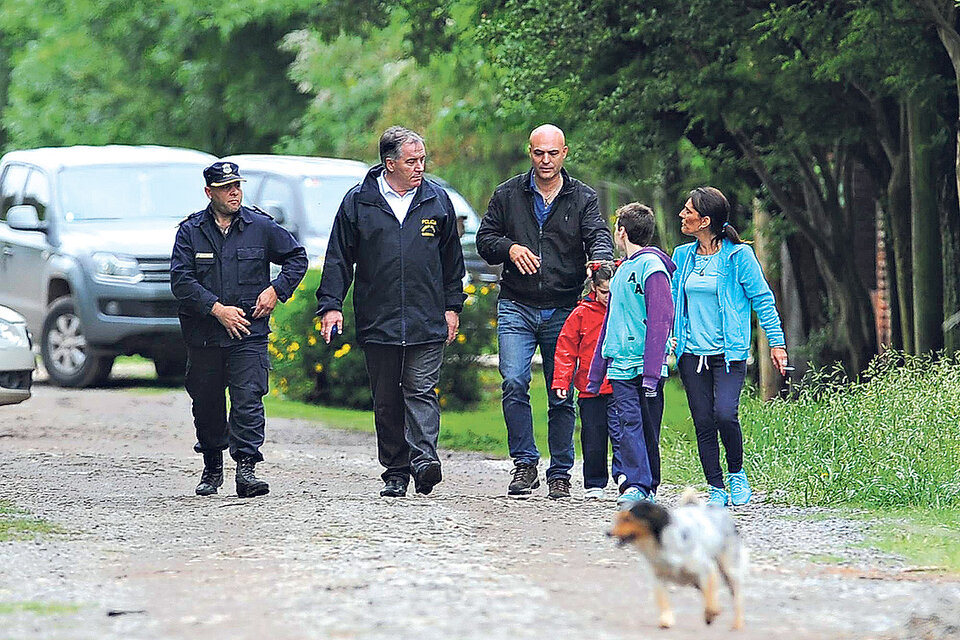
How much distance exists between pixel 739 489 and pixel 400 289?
2.06m

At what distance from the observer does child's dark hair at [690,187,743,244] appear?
9.41m

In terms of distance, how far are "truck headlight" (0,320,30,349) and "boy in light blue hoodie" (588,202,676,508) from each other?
4.91m

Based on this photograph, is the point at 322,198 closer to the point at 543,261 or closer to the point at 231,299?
the point at 231,299

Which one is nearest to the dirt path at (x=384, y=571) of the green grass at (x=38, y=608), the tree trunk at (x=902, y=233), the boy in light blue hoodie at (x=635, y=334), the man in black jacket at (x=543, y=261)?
the green grass at (x=38, y=608)

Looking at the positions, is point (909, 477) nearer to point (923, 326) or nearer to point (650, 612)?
point (650, 612)

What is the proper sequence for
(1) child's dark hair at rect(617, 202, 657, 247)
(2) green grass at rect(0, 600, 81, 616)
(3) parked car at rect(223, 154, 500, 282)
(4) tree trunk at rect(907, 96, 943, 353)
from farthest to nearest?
(3) parked car at rect(223, 154, 500, 282) < (4) tree trunk at rect(907, 96, 943, 353) < (1) child's dark hair at rect(617, 202, 657, 247) < (2) green grass at rect(0, 600, 81, 616)

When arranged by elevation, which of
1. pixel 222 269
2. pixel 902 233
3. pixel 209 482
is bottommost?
pixel 209 482

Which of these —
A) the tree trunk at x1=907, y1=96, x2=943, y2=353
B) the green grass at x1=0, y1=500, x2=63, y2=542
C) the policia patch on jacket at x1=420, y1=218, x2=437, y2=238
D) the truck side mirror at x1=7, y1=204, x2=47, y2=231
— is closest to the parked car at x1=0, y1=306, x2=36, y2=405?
the green grass at x1=0, y1=500, x2=63, y2=542

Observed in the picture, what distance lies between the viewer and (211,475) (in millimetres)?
10406

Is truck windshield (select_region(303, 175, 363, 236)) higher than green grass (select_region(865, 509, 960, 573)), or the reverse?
truck windshield (select_region(303, 175, 363, 236))

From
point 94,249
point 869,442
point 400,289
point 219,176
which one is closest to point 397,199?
point 400,289

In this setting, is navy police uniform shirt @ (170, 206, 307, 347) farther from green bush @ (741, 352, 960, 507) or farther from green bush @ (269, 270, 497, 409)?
green bush @ (269, 270, 497, 409)

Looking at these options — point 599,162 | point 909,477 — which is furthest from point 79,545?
point 599,162

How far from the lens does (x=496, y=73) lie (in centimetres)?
1991
